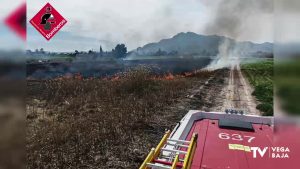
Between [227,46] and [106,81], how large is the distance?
889cm


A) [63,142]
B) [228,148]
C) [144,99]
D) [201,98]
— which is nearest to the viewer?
[228,148]

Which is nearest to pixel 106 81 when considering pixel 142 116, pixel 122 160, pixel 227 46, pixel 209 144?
pixel 142 116

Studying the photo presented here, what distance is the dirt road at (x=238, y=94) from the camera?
12.1 meters

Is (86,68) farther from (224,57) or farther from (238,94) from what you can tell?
(224,57)

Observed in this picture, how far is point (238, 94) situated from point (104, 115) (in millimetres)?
8082

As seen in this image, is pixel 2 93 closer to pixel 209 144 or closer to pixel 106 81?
pixel 209 144

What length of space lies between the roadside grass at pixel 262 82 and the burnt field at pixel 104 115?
5.77 feet

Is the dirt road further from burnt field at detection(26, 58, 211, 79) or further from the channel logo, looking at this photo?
the channel logo

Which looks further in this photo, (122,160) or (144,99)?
(144,99)

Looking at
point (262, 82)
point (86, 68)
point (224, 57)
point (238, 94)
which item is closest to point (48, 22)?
point (86, 68)

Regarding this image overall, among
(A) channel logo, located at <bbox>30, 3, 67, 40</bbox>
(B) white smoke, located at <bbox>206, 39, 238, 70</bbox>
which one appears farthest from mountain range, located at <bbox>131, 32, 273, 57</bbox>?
(A) channel logo, located at <bbox>30, 3, 67, 40</bbox>

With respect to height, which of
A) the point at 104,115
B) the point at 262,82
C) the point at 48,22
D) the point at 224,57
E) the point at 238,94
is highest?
the point at 48,22

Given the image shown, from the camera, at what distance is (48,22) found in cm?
542

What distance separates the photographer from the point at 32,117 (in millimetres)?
9102
